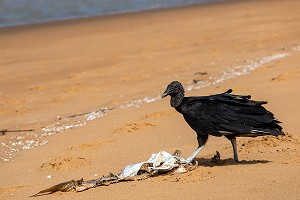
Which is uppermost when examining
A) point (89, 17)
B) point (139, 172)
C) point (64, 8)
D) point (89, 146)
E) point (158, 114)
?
point (64, 8)

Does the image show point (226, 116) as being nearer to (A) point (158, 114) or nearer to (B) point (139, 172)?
(B) point (139, 172)

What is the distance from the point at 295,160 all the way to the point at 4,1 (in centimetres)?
2601

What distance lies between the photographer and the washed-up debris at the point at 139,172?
5.27m

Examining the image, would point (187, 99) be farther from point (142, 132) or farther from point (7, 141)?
point (7, 141)

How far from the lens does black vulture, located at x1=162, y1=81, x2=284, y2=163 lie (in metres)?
5.29

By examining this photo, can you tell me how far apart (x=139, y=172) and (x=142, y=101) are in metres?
3.85

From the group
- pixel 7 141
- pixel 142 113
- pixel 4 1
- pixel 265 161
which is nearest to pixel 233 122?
pixel 265 161

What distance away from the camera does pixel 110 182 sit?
17.3 feet

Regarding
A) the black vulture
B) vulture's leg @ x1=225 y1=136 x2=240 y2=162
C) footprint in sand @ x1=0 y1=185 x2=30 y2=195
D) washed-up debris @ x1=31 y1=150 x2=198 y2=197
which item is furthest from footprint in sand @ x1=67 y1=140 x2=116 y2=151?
vulture's leg @ x1=225 y1=136 x2=240 y2=162

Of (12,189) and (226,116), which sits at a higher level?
(226,116)

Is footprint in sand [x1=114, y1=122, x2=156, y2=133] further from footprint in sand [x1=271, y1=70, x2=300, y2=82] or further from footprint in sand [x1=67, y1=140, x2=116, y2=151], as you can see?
footprint in sand [x1=271, y1=70, x2=300, y2=82]

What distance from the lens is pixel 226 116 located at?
17.6 feet

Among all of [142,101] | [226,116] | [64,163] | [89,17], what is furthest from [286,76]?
[89,17]

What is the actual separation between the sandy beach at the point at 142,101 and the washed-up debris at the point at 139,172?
0.23 feet
